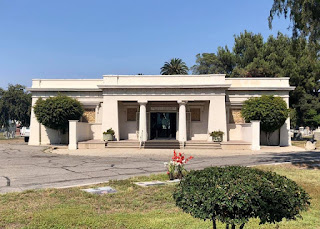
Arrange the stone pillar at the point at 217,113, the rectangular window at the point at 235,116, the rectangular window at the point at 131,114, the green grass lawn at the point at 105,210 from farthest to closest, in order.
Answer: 1. the rectangular window at the point at 131,114
2. the rectangular window at the point at 235,116
3. the stone pillar at the point at 217,113
4. the green grass lawn at the point at 105,210

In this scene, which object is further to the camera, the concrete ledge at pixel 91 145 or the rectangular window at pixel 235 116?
the rectangular window at pixel 235 116

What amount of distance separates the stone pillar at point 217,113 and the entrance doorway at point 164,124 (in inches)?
171

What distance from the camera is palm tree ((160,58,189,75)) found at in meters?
57.7

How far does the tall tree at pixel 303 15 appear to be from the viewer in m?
12.1

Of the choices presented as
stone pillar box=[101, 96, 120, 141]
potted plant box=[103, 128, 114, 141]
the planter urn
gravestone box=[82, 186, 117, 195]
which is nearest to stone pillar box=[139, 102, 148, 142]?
stone pillar box=[101, 96, 120, 141]

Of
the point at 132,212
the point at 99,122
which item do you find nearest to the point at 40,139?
the point at 99,122

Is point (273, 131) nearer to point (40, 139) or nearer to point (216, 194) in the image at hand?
point (40, 139)

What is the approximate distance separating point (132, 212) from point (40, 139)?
24.0m

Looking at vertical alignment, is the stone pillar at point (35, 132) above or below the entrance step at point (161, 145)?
above

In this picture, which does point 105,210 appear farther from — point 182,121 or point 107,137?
point 182,121

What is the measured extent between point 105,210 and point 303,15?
1141 centimetres

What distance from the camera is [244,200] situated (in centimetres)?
292

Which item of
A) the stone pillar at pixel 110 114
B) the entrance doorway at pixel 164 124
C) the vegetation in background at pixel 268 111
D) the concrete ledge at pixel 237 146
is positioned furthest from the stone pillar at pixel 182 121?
the stone pillar at pixel 110 114

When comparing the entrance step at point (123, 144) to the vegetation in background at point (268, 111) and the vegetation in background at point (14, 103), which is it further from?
the vegetation in background at point (14, 103)
